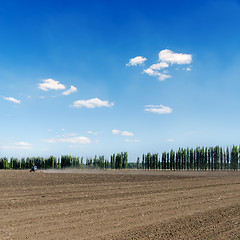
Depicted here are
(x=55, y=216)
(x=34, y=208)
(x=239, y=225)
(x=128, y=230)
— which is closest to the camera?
(x=128, y=230)

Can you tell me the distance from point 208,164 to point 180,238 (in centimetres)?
12982

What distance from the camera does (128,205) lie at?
16.4 m

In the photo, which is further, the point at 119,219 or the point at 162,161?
the point at 162,161

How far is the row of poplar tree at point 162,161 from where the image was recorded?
422 ft

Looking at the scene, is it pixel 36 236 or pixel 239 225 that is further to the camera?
pixel 239 225

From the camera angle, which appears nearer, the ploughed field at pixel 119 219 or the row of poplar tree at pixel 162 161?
the ploughed field at pixel 119 219

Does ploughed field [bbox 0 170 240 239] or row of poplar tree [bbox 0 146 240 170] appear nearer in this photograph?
ploughed field [bbox 0 170 240 239]

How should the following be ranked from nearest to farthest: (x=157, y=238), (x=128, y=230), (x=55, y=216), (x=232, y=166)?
(x=157, y=238) → (x=128, y=230) → (x=55, y=216) → (x=232, y=166)

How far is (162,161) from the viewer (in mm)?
139250

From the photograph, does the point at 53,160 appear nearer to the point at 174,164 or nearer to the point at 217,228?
the point at 174,164

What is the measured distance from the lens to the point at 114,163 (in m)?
154

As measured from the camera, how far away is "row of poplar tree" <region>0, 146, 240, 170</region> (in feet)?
422

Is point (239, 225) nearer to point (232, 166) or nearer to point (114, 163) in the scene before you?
point (232, 166)

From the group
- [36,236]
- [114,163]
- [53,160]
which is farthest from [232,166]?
[36,236]
